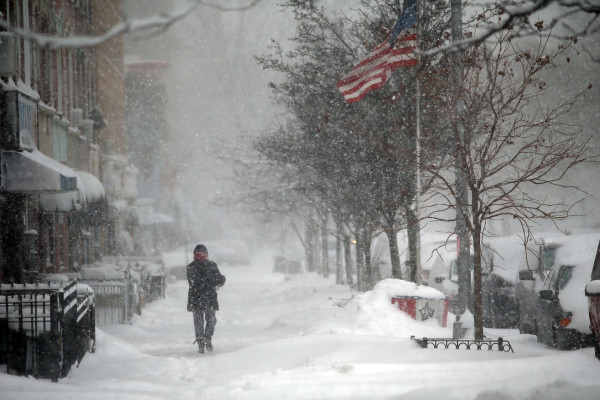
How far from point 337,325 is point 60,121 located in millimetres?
11776

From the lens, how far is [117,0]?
39219mm

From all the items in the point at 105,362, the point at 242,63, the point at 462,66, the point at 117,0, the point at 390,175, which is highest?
the point at 242,63

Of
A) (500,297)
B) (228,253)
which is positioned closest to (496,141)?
(500,297)

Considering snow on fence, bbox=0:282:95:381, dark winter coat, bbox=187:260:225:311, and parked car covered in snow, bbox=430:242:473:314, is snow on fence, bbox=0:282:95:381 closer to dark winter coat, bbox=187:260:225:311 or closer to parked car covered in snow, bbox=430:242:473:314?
dark winter coat, bbox=187:260:225:311

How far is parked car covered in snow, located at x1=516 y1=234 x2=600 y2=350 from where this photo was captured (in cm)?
1060

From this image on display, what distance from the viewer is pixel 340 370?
8031 mm

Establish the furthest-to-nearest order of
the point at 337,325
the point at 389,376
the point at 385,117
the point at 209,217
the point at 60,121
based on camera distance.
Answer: the point at 209,217, the point at 60,121, the point at 385,117, the point at 337,325, the point at 389,376

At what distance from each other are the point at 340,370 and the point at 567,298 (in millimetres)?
4874

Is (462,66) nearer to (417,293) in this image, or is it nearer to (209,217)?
(417,293)

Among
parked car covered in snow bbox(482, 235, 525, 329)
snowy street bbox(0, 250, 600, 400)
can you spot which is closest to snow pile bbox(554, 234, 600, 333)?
snowy street bbox(0, 250, 600, 400)

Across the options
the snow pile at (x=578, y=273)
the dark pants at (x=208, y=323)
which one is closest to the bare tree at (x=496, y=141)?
the snow pile at (x=578, y=273)

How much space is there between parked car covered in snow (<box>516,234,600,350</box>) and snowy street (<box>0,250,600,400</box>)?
53 cm

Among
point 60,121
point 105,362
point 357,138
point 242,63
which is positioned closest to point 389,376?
point 105,362

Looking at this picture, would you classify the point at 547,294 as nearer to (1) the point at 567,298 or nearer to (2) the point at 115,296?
(1) the point at 567,298
